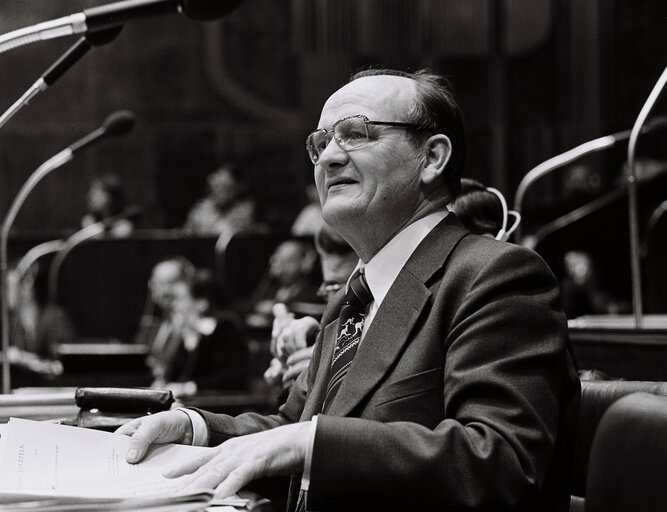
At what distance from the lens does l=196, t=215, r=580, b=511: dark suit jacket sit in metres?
1.26

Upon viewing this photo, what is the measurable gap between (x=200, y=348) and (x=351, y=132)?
15.9ft

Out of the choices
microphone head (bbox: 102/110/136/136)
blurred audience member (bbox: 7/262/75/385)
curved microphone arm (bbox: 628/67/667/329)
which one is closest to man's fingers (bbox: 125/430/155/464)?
curved microphone arm (bbox: 628/67/667/329)

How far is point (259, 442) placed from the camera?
127 centimetres

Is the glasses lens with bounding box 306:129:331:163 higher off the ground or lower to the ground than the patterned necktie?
higher

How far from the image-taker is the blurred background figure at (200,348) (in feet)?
20.6

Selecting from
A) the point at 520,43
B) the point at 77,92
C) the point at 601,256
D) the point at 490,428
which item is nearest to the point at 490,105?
the point at 520,43

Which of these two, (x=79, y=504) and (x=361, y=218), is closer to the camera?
(x=79, y=504)

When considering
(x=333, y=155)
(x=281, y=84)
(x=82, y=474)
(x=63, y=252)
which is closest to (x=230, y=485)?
(x=82, y=474)

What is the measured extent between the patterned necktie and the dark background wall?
30.1ft

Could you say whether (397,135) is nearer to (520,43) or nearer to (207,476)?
(207,476)

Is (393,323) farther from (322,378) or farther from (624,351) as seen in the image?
(624,351)

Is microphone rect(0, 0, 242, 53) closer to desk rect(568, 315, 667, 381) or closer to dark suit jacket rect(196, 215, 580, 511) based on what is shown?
dark suit jacket rect(196, 215, 580, 511)

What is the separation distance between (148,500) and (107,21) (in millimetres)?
1293

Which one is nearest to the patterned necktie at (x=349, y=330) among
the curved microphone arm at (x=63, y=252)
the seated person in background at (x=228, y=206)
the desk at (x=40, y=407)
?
the desk at (x=40, y=407)
